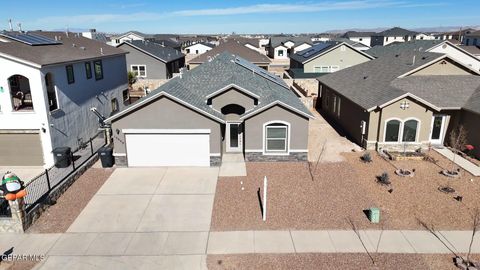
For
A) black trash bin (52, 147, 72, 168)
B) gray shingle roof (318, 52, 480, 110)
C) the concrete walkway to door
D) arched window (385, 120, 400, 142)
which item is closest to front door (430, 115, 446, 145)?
gray shingle roof (318, 52, 480, 110)

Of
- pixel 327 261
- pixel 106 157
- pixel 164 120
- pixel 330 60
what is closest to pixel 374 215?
pixel 327 261

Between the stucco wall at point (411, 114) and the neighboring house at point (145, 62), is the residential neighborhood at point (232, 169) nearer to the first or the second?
the stucco wall at point (411, 114)

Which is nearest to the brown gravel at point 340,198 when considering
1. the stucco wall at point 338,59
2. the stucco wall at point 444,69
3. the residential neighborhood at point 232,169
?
the residential neighborhood at point 232,169

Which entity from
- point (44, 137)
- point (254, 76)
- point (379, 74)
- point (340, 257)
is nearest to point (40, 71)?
point (44, 137)

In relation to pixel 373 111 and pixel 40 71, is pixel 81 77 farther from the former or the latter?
pixel 373 111

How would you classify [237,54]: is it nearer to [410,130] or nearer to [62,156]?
[410,130]

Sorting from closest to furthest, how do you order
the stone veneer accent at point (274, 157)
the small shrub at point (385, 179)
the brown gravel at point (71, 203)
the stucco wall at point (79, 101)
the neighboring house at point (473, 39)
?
the brown gravel at point (71, 203)
the small shrub at point (385, 179)
the stucco wall at point (79, 101)
the stone veneer accent at point (274, 157)
the neighboring house at point (473, 39)
